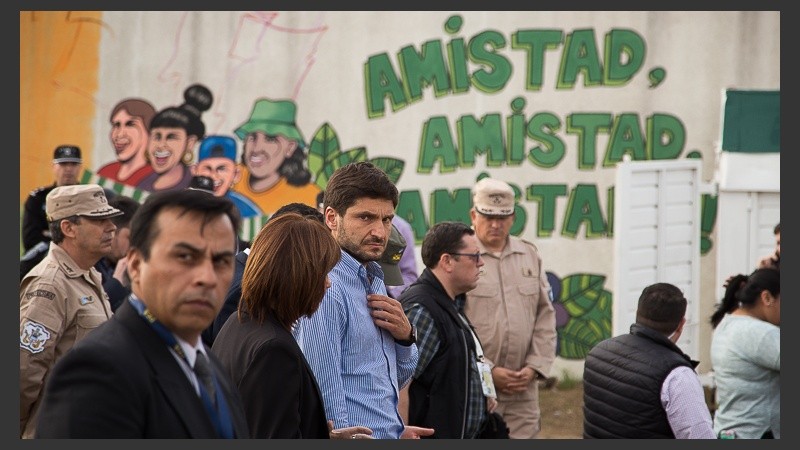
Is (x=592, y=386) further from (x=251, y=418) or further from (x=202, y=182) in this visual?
(x=202, y=182)

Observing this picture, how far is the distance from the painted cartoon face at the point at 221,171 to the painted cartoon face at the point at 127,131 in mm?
649

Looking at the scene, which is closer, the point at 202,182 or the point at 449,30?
the point at 202,182

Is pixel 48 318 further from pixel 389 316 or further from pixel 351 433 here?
pixel 351 433

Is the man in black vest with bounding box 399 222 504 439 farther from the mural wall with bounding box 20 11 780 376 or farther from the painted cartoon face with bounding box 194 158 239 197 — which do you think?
the painted cartoon face with bounding box 194 158 239 197

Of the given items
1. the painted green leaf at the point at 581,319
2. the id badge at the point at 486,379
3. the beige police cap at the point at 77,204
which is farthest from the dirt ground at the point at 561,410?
the beige police cap at the point at 77,204

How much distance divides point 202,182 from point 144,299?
645 centimetres

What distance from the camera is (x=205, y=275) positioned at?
2.75 m

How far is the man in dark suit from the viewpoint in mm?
2609

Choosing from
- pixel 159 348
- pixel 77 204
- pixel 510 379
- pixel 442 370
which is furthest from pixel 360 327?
pixel 510 379

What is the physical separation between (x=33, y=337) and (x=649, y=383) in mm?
2992

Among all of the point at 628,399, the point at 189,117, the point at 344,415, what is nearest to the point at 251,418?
the point at 344,415

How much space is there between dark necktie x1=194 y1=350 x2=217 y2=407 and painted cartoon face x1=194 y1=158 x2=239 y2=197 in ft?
28.4

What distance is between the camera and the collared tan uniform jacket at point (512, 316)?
7.47m

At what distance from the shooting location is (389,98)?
1155 cm
